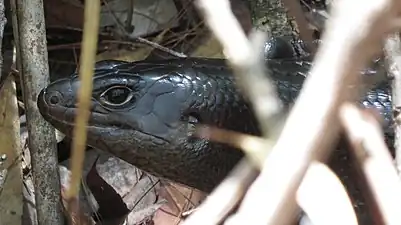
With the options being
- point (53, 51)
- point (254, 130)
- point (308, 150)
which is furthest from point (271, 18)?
point (308, 150)

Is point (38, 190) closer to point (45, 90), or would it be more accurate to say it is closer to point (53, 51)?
point (45, 90)

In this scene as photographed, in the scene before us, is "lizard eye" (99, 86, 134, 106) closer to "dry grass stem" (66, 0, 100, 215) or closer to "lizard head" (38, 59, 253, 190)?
"lizard head" (38, 59, 253, 190)

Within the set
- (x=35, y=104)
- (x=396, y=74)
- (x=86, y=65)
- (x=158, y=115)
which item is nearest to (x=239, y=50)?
(x=86, y=65)

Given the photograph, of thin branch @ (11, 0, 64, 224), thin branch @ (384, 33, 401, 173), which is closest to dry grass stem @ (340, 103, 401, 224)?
thin branch @ (384, 33, 401, 173)

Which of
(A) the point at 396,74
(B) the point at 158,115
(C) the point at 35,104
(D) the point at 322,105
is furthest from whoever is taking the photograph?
(C) the point at 35,104

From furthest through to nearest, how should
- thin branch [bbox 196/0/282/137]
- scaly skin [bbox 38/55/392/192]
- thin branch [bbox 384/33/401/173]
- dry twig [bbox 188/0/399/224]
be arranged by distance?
1. scaly skin [bbox 38/55/392/192]
2. thin branch [bbox 384/33/401/173]
3. thin branch [bbox 196/0/282/137]
4. dry twig [bbox 188/0/399/224]

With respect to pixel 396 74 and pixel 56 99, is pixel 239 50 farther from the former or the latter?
pixel 56 99
